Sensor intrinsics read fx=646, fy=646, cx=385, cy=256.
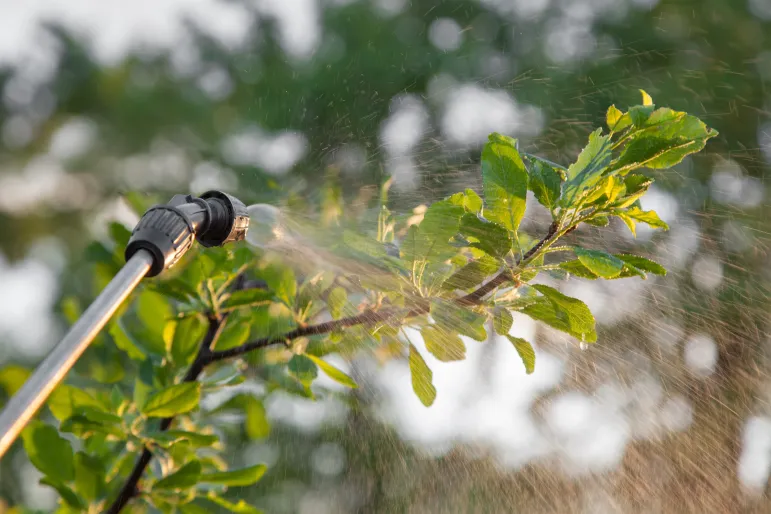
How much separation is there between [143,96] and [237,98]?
876mm

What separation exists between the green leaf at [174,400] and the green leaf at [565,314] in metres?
0.45

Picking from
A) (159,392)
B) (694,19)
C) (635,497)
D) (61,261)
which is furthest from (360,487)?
(159,392)

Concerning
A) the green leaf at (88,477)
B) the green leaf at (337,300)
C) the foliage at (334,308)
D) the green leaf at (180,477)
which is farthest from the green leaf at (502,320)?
the green leaf at (88,477)

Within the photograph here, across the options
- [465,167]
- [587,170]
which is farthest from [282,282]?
[465,167]

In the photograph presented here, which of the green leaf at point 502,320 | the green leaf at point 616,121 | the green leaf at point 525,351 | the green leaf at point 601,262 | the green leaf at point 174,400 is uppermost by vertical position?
the green leaf at point 616,121

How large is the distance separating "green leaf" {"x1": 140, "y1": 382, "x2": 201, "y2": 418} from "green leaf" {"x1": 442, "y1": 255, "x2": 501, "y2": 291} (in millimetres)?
372

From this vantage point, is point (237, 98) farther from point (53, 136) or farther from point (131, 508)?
point (131, 508)

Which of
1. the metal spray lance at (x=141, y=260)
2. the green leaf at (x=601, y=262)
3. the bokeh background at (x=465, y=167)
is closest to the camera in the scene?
the metal spray lance at (x=141, y=260)

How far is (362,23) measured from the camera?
13.4ft

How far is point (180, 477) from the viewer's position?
0.87 meters

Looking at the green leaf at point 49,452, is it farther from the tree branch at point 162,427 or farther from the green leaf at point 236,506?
the green leaf at point 236,506

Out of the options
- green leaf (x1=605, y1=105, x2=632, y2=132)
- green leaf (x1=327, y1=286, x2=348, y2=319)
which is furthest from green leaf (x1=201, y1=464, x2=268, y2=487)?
green leaf (x1=605, y1=105, x2=632, y2=132)

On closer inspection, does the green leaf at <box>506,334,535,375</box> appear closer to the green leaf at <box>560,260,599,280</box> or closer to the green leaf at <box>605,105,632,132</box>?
the green leaf at <box>560,260,599,280</box>

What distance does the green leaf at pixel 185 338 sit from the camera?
3.32 feet
